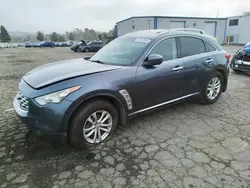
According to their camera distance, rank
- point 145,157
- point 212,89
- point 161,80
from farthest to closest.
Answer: point 212,89, point 161,80, point 145,157

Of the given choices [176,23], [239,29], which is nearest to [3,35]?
[176,23]

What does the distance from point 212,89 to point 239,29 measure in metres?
35.1

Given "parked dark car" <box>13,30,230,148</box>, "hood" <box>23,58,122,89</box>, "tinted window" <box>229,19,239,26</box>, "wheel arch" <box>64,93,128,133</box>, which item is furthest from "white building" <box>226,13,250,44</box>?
"hood" <box>23,58,122,89</box>

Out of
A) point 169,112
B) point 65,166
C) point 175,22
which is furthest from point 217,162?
point 175,22

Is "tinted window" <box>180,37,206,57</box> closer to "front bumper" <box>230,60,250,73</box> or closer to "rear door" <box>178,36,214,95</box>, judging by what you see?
"rear door" <box>178,36,214,95</box>

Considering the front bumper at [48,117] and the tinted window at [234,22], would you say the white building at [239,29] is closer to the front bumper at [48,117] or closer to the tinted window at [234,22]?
the tinted window at [234,22]

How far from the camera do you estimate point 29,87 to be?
262cm

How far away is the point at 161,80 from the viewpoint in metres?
3.23

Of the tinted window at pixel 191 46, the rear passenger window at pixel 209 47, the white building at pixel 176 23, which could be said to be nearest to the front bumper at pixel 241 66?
the rear passenger window at pixel 209 47

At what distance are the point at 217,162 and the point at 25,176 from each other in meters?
2.33

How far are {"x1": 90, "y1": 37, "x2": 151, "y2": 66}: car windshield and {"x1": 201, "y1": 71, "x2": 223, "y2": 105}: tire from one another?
1.70 metres

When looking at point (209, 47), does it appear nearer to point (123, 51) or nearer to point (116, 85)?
point (123, 51)

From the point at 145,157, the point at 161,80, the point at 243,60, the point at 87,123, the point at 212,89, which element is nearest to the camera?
the point at 145,157

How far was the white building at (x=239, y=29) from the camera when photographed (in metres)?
31.5
